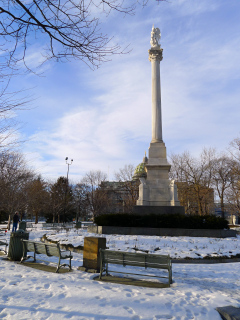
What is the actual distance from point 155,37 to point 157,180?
1406 centimetres

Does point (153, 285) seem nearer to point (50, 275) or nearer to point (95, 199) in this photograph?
point (50, 275)

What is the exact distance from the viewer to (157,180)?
763 inches

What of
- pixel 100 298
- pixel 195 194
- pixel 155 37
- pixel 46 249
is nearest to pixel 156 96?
pixel 155 37

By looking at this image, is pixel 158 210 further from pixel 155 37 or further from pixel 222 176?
pixel 222 176

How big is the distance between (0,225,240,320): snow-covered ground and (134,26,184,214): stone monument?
9355 millimetres

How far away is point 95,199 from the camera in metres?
48.2

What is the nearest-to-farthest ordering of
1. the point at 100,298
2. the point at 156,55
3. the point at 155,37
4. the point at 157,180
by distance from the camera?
the point at 100,298 < the point at 157,180 < the point at 156,55 < the point at 155,37

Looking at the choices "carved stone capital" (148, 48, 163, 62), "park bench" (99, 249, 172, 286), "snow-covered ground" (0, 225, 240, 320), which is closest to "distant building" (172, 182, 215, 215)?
"carved stone capital" (148, 48, 163, 62)

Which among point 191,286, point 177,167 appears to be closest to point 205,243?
point 191,286

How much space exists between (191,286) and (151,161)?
13.8 meters

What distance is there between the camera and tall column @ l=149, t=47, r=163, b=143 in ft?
69.6

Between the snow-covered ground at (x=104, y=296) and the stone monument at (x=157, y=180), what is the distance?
→ 935 centimetres

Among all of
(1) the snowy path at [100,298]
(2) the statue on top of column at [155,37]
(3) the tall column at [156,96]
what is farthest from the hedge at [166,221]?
(2) the statue on top of column at [155,37]

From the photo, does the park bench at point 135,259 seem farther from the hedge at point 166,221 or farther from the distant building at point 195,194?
the distant building at point 195,194
